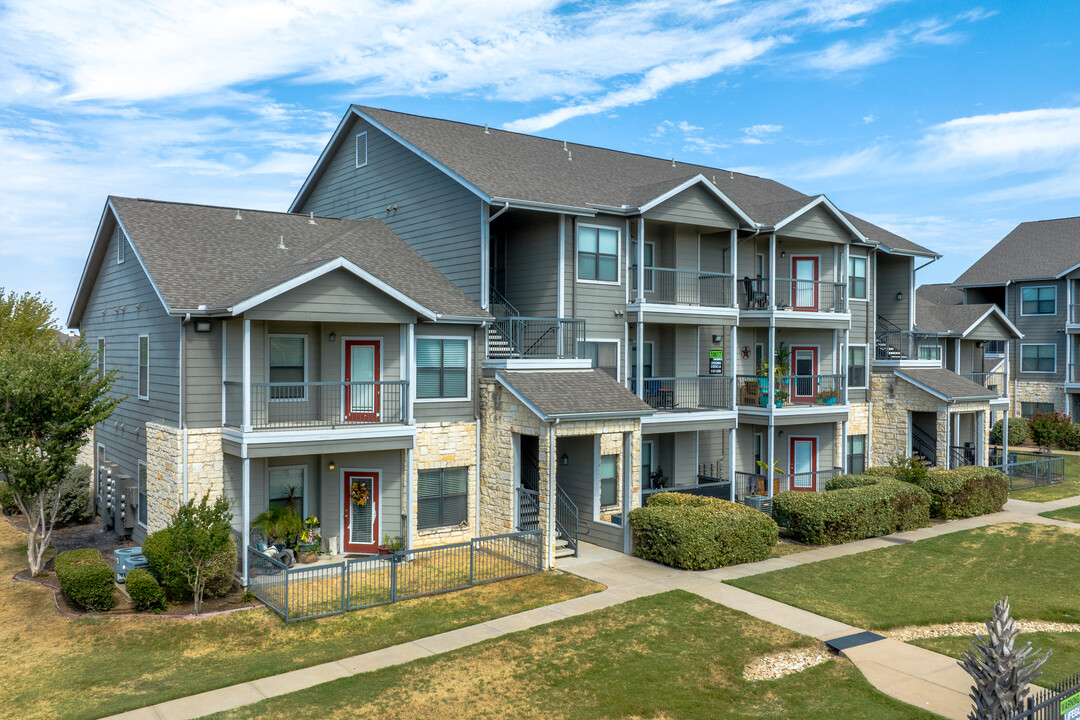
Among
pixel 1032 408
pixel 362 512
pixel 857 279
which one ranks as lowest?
pixel 362 512

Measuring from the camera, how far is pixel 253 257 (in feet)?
69.2

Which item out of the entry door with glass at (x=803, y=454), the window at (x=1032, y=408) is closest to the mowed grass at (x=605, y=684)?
the entry door with glass at (x=803, y=454)

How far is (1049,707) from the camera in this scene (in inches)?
364

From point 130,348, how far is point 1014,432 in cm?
4244

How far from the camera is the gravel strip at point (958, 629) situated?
14.7 meters

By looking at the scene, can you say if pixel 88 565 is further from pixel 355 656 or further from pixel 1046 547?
pixel 1046 547

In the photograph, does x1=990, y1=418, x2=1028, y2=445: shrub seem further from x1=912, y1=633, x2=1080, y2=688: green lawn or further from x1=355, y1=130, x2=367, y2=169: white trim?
x1=355, y1=130, x2=367, y2=169: white trim

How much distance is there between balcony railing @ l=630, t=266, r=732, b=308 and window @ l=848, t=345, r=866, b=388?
26.2ft

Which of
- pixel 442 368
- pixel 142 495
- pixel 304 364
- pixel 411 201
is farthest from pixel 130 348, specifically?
pixel 411 201

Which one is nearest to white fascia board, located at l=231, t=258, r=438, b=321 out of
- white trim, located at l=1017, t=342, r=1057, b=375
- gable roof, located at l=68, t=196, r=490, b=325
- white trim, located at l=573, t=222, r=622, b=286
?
gable roof, located at l=68, t=196, r=490, b=325

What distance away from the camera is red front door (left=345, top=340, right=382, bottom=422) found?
20.3 meters

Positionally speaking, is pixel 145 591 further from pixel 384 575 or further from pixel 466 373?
pixel 466 373

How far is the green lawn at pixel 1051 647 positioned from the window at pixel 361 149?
71.5 ft

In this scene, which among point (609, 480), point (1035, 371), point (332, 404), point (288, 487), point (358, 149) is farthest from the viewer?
point (1035, 371)
